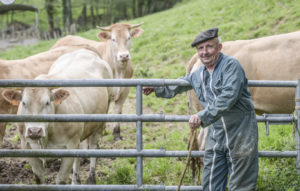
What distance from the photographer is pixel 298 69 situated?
18.2 feet

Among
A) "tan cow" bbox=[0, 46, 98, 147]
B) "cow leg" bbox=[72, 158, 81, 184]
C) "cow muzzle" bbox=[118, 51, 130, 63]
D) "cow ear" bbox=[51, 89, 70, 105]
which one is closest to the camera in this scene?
"cow ear" bbox=[51, 89, 70, 105]

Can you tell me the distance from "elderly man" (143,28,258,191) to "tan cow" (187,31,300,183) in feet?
6.75

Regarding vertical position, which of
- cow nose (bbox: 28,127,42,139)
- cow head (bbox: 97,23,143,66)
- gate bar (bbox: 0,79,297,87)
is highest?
cow head (bbox: 97,23,143,66)

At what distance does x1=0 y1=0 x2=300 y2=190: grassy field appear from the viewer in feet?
16.6

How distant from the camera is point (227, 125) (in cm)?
325

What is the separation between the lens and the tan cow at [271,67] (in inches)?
220

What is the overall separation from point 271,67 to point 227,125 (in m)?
2.81

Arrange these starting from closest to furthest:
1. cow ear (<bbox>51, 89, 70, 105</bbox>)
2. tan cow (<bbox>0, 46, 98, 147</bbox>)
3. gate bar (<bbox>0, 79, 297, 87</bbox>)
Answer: gate bar (<bbox>0, 79, 297, 87</bbox>) → cow ear (<bbox>51, 89, 70, 105</bbox>) → tan cow (<bbox>0, 46, 98, 147</bbox>)

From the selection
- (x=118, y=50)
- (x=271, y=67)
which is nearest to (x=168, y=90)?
(x=271, y=67)

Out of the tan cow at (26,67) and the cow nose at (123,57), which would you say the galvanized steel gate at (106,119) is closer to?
the tan cow at (26,67)

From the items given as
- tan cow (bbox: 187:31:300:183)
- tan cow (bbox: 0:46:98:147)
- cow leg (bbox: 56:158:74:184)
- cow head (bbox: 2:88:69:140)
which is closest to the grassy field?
tan cow (bbox: 187:31:300:183)

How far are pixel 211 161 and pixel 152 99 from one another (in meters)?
6.21

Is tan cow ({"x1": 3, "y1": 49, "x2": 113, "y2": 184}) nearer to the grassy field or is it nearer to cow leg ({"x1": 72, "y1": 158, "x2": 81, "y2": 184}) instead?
cow leg ({"x1": 72, "y1": 158, "x2": 81, "y2": 184})

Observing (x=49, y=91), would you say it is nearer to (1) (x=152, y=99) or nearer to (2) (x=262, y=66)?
(2) (x=262, y=66)
